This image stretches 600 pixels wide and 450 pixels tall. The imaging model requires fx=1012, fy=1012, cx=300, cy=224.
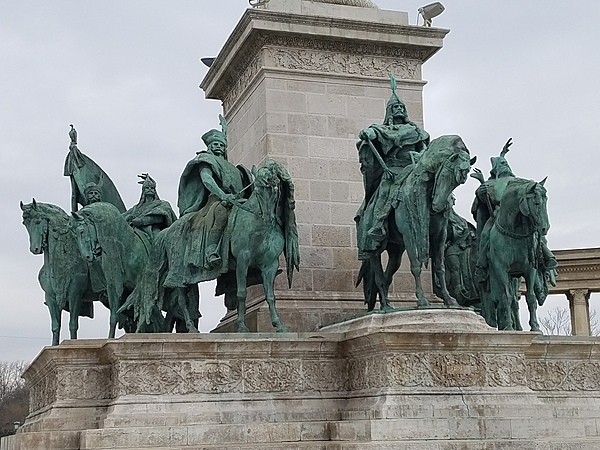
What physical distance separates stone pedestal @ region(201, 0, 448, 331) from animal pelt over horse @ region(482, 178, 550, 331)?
236cm

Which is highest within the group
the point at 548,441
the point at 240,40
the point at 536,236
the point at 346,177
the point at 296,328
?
the point at 240,40

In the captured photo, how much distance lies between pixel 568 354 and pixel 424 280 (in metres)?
3.73

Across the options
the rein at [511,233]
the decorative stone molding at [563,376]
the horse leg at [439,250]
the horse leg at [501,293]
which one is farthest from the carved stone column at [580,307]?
the horse leg at [439,250]

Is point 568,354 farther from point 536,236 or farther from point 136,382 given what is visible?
point 136,382

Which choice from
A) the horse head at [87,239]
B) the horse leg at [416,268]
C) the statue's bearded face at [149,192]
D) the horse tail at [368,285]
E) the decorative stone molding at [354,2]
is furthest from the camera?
the decorative stone molding at [354,2]

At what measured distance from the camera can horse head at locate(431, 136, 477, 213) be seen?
16125 millimetres

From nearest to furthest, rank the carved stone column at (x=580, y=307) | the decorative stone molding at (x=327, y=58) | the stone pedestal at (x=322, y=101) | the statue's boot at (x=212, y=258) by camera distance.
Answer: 1. the statue's boot at (x=212, y=258)
2. the stone pedestal at (x=322, y=101)
3. the decorative stone molding at (x=327, y=58)
4. the carved stone column at (x=580, y=307)

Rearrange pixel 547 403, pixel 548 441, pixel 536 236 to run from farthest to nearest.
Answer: pixel 536 236 → pixel 547 403 → pixel 548 441

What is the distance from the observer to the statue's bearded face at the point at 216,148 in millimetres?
18539

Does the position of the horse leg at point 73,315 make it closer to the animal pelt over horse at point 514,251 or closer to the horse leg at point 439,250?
the horse leg at point 439,250

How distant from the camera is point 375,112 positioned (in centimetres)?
2066

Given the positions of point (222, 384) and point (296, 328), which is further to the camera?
point (296, 328)

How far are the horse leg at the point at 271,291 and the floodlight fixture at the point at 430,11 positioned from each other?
7300 mm

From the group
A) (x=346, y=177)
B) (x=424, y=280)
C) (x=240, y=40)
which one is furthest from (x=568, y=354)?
(x=240, y=40)
